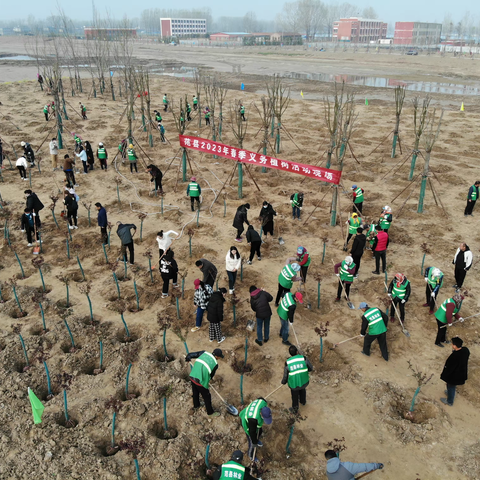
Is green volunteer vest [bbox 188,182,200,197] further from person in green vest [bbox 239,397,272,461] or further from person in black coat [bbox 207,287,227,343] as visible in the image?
person in green vest [bbox 239,397,272,461]

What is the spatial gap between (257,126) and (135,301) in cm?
1779

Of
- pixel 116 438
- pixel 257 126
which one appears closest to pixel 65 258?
pixel 116 438

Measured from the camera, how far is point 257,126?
960 inches

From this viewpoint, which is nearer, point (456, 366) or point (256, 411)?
point (256, 411)

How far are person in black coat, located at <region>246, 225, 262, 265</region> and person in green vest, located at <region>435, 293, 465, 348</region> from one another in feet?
14.5

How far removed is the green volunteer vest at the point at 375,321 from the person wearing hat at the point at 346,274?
149cm

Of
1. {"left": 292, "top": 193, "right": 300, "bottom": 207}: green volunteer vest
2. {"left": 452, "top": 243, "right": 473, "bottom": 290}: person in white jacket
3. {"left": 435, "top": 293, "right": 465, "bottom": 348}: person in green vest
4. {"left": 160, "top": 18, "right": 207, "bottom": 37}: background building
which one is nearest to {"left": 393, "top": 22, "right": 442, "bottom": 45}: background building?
{"left": 160, "top": 18, "right": 207, "bottom": 37}: background building

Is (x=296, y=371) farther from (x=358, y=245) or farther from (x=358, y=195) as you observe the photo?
(x=358, y=195)

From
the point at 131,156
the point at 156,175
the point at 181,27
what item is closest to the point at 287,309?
the point at 156,175

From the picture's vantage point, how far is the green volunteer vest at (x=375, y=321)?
23.0 feet

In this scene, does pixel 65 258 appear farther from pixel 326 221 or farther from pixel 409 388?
pixel 409 388

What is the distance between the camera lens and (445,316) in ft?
23.9

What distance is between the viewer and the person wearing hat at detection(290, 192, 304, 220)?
12453 millimetres

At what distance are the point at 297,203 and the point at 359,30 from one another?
388 feet
